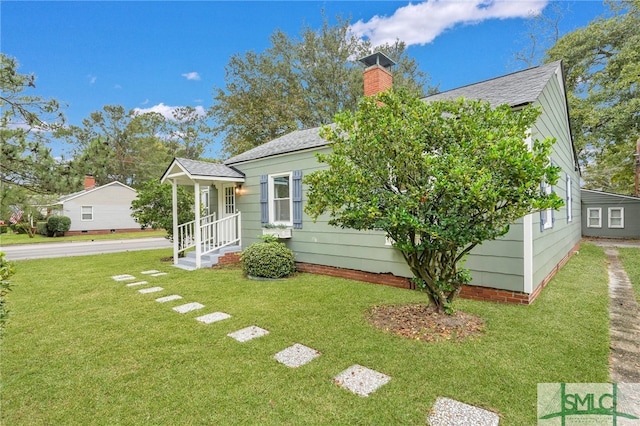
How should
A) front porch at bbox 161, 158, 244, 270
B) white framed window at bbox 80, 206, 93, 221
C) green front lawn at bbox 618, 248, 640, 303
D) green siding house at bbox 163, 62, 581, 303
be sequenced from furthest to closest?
white framed window at bbox 80, 206, 93, 221 < front porch at bbox 161, 158, 244, 270 < green front lawn at bbox 618, 248, 640, 303 < green siding house at bbox 163, 62, 581, 303

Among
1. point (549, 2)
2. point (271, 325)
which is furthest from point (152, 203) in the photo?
point (549, 2)

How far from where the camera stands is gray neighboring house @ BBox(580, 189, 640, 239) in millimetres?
13711

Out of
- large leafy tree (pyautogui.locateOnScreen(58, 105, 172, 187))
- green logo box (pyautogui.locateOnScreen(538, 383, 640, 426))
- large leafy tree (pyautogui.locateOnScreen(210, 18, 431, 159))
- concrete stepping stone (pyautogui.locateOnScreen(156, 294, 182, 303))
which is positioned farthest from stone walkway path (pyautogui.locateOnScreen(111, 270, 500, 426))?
large leafy tree (pyautogui.locateOnScreen(58, 105, 172, 187))

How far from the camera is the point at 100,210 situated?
23.3 meters

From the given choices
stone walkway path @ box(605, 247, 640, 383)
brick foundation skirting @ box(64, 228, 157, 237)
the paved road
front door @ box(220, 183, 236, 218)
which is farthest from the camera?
→ brick foundation skirting @ box(64, 228, 157, 237)

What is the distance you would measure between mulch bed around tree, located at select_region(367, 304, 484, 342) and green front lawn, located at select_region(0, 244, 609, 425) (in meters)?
0.16

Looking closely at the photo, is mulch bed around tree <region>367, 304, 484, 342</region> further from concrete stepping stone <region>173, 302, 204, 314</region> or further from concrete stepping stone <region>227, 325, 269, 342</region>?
concrete stepping stone <region>173, 302, 204, 314</region>

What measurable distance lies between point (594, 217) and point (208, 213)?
1763 centimetres

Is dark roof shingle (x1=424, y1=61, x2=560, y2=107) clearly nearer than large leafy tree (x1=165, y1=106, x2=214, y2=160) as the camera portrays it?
Yes

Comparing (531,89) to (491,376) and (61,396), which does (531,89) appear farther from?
(61,396)

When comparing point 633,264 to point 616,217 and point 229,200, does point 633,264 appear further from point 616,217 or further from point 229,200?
point 229,200

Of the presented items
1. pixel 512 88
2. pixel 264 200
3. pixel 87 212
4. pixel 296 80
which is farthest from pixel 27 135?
pixel 87 212

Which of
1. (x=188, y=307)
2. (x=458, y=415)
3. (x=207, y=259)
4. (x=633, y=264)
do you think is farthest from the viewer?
(x=207, y=259)

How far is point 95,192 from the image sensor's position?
22.8m
